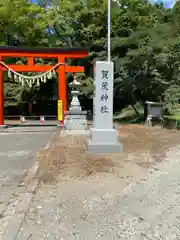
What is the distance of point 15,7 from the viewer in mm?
24281

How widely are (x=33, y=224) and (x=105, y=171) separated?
262 centimetres

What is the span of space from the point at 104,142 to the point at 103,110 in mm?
925

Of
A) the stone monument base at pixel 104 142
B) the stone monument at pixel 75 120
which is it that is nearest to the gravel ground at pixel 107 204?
the stone monument base at pixel 104 142

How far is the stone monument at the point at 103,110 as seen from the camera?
26.3ft

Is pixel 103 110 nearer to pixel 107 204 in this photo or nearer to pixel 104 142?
pixel 104 142

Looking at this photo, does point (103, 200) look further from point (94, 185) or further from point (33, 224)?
point (33, 224)

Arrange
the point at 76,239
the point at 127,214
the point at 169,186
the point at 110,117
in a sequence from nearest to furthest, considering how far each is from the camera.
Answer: the point at 76,239
the point at 127,214
the point at 169,186
the point at 110,117

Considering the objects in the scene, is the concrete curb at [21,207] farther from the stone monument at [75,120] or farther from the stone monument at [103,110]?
the stone monument at [75,120]

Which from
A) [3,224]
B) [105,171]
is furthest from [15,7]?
[3,224]

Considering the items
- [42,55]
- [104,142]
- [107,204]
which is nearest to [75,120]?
[42,55]

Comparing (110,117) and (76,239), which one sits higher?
(110,117)

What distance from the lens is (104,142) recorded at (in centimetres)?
801

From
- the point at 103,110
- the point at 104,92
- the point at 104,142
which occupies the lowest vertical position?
the point at 104,142

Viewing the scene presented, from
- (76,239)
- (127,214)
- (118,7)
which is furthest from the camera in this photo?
(118,7)
